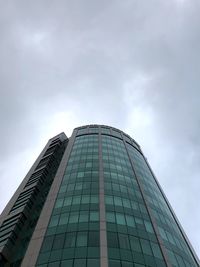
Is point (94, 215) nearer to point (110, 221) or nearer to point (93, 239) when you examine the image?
point (110, 221)

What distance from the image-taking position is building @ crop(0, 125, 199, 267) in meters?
40.8

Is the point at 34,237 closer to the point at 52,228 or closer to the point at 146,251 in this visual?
the point at 52,228

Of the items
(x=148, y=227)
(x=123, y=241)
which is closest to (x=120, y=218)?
(x=148, y=227)

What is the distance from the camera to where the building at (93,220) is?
134 ft

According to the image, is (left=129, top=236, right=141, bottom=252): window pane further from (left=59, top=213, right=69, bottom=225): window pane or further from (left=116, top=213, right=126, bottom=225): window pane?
(left=59, top=213, right=69, bottom=225): window pane

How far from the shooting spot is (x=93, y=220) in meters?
46.9

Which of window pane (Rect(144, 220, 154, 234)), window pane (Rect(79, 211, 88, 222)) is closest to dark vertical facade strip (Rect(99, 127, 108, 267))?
window pane (Rect(79, 211, 88, 222))

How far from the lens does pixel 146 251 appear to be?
1665 inches

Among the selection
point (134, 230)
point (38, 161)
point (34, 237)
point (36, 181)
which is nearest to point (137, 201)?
point (134, 230)

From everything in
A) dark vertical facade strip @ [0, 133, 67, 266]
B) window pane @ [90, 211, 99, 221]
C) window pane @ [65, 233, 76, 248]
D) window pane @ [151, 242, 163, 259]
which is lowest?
window pane @ [151, 242, 163, 259]

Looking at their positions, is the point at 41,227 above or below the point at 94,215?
below

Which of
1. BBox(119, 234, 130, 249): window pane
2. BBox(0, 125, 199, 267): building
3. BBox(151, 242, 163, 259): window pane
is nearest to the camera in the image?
BBox(0, 125, 199, 267): building

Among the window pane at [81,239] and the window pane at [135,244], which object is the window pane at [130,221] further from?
the window pane at [81,239]

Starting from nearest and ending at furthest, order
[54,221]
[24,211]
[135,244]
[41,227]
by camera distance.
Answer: [135,244]
[41,227]
[54,221]
[24,211]
